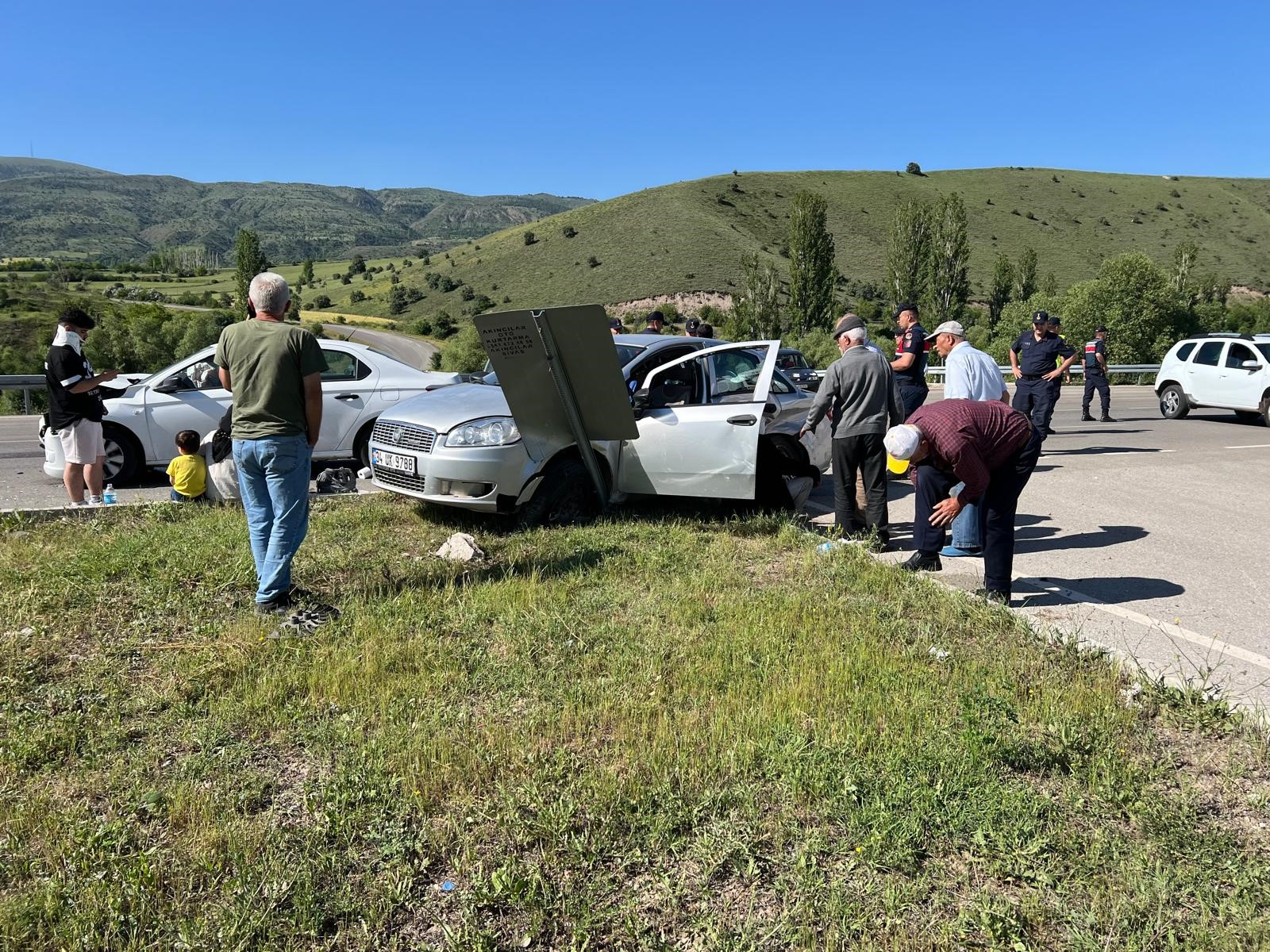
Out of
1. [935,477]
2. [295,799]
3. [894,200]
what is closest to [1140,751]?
[935,477]

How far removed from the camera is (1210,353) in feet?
60.2

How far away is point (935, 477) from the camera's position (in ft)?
22.0

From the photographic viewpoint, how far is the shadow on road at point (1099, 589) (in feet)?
20.1

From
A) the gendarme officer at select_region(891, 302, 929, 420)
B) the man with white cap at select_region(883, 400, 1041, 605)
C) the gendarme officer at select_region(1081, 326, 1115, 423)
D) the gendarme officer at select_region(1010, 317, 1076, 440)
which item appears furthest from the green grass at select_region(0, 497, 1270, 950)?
the gendarme officer at select_region(1081, 326, 1115, 423)

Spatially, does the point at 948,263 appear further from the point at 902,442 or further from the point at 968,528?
the point at 902,442

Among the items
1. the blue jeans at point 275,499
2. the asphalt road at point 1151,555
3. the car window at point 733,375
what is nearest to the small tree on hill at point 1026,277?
the asphalt road at point 1151,555

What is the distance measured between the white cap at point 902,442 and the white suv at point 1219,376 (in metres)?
16.2

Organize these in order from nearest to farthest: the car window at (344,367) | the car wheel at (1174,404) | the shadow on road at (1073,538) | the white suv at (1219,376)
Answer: the shadow on road at (1073,538) < the car window at (344,367) < the white suv at (1219,376) < the car wheel at (1174,404)

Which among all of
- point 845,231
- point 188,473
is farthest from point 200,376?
point 845,231

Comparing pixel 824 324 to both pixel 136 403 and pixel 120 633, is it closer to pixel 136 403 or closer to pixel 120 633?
pixel 136 403

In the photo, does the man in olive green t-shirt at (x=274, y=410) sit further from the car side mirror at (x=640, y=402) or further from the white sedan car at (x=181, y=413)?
the white sedan car at (x=181, y=413)

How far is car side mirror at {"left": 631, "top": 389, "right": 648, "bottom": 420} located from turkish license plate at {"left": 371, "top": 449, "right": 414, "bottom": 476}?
1.94m

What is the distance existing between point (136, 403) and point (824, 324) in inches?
2181

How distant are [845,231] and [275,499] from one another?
336 feet
